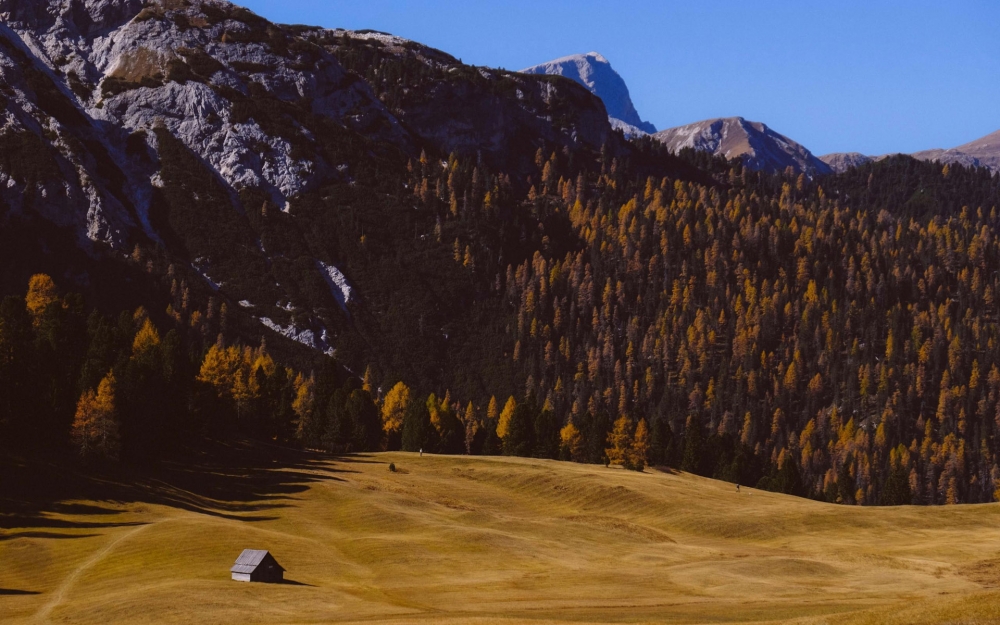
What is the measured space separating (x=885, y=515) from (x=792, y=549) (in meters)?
25.5

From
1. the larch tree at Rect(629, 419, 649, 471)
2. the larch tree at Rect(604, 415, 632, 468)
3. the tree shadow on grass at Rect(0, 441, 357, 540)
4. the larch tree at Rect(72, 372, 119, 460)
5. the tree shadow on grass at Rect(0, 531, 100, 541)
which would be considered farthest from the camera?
the larch tree at Rect(604, 415, 632, 468)

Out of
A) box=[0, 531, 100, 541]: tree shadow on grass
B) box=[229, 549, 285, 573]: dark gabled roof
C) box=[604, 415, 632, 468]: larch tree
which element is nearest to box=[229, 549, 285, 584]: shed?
box=[229, 549, 285, 573]: dark gabled roof

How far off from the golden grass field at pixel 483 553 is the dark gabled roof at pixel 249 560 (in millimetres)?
1332

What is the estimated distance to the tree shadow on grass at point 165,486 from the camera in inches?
3541

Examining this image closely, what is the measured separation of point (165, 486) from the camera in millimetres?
108500

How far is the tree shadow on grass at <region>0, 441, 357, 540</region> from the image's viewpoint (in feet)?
295

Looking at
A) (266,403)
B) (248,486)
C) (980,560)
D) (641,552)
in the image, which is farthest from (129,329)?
(980,560)

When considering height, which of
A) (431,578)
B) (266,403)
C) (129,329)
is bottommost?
(431,578)

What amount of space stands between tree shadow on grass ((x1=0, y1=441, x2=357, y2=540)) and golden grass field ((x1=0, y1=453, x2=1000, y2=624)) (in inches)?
17.8

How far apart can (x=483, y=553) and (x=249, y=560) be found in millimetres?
23533

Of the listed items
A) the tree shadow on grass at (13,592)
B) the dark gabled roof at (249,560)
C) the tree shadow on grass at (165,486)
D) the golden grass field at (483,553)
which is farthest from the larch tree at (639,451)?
the tree shadow on grass at (13,592)

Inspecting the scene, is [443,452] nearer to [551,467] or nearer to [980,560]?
[551,467]

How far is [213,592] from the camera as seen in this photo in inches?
2670

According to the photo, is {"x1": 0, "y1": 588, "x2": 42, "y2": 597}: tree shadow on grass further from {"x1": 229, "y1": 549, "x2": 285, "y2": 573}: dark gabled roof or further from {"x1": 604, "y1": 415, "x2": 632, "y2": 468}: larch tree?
{"x1": 604, "y1": 415, "x2": 632, "y2": 468}: larch tree
